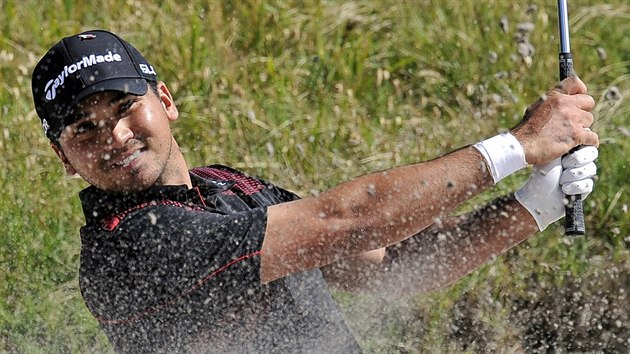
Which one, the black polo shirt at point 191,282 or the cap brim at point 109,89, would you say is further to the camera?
the cap brim at point 109,89

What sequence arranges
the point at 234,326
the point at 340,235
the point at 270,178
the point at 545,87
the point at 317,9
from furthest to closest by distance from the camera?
the point at 317,9 → the point at 545,87 → the point at 270,178 → the point at 234,326 → the point at 340,235

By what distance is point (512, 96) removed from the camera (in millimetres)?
5516

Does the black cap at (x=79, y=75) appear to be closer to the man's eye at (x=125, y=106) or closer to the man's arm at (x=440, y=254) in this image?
the man's eye at (x=125, y=106)

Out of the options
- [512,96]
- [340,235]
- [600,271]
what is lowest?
[600,271]

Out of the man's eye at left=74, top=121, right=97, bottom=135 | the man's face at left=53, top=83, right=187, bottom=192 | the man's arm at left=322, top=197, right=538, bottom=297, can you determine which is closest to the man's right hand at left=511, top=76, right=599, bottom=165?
the man's arm at left=322, top=197, right=538, bottom=297

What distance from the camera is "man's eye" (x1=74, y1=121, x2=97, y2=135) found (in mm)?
3094

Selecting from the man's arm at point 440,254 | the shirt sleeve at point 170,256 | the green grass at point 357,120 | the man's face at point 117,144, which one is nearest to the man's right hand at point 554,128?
the man's arm at point 440,254

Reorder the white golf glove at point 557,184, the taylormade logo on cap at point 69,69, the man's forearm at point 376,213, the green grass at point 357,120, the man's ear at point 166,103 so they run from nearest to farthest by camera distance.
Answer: the man's forearm at point 376,213 < the white golf glove at point 557,184 < the taylormade logo on cap at point 69,69 < the man's ear at point 166,103 < the green grass at point 357,120

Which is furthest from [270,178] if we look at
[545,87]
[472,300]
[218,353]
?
[218,353]

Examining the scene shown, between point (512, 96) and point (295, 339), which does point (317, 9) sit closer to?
point (512, 96)

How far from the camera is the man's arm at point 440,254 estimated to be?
132 inches

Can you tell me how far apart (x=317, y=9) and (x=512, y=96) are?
118cm

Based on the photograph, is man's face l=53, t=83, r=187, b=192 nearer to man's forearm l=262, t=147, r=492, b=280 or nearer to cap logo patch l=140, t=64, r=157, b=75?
cap logo patch l=140, t=64, r=157, b=75

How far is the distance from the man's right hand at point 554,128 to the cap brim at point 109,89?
40.0 inches
